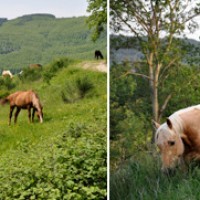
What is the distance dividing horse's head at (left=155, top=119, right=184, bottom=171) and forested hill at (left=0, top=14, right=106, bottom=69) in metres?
0.81

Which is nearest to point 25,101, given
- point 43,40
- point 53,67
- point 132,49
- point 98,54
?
point 53,67

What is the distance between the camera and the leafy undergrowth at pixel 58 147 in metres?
3.20

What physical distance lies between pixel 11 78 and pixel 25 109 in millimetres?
204

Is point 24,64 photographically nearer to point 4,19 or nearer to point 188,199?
point 4,19

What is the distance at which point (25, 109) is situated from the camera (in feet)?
11.5

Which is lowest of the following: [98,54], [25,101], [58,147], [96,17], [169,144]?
[58,147]

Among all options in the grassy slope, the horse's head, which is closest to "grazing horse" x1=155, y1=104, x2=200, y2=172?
the horse's head

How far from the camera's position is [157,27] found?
2.87 metres

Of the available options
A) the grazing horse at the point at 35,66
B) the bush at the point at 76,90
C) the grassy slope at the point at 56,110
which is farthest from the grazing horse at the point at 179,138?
the grazing horse at the point at 35,66

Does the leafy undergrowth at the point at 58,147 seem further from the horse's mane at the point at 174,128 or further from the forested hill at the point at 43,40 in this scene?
the horse's mane at the point at 174,128

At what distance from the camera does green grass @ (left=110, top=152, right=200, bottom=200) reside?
2742mm

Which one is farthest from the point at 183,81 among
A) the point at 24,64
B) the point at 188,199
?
the point at 24,64

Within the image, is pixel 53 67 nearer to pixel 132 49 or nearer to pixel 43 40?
pixel 43 40

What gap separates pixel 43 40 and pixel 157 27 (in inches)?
35.4
